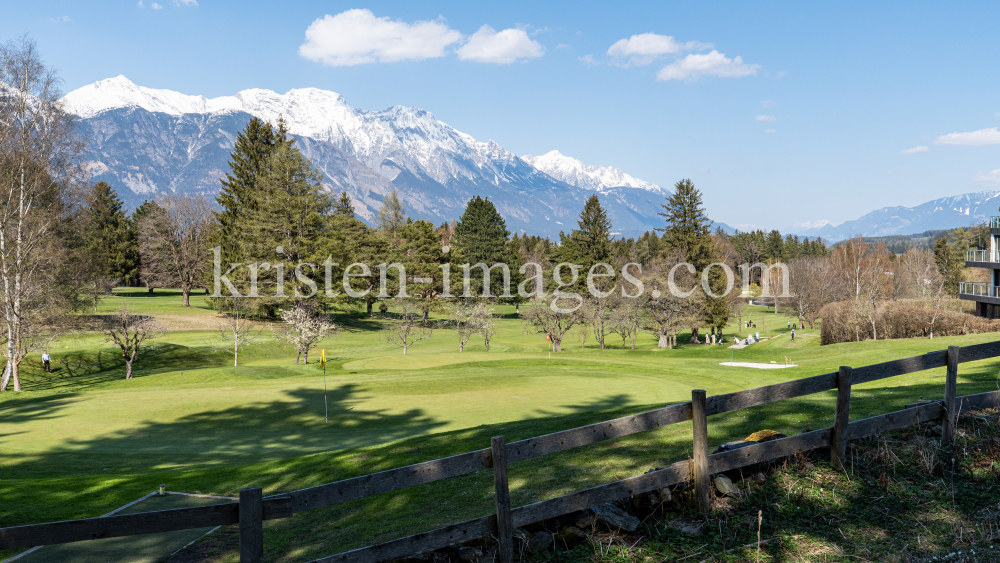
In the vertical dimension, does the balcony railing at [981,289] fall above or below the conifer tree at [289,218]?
below

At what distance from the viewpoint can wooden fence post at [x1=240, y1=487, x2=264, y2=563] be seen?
4336 millimetres

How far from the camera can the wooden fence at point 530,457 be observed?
4242 millimetres

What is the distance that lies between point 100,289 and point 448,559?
67.6 m

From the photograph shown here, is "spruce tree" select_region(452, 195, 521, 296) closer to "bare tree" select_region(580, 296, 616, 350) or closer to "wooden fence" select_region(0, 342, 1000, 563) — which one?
"bare tree" select_region(580, 296, 616, 350)

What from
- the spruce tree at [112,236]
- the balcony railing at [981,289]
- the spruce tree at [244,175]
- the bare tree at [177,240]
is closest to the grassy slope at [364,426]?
the balcony railing at [981,289]

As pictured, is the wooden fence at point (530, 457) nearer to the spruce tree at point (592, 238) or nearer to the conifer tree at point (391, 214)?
the spruce tree at point (592, 238)

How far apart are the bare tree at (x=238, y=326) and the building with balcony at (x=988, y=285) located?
56.8 metres

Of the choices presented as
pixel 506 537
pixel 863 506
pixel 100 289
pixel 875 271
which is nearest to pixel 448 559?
pixel 506 537

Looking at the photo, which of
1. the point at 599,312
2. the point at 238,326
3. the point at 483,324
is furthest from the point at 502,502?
the point at 599,312

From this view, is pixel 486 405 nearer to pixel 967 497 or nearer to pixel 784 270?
pixel 967 497

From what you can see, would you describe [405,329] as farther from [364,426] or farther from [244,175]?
[244,175]

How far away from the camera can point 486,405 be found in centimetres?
1777

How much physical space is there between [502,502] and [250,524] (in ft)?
7.01

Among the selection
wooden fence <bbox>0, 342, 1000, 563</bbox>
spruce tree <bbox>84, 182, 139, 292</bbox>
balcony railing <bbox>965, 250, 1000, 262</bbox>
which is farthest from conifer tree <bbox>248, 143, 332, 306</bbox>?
balcony railing <bbox>965, 250, 1000, 262</bbox>
